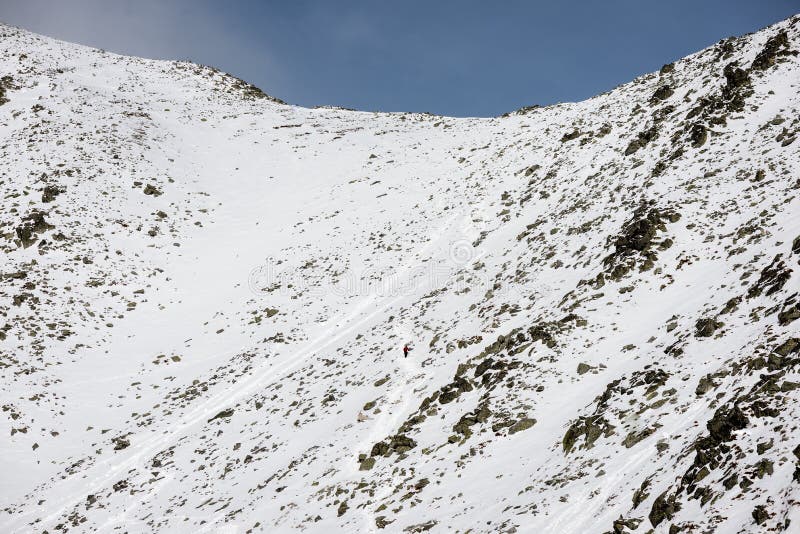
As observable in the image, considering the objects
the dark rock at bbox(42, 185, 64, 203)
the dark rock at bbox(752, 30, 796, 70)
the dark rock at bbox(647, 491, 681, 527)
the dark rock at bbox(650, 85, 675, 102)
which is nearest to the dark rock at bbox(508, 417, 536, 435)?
the dark rock at bbox(647, 491, 681, 527)

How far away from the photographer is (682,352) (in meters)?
16.4

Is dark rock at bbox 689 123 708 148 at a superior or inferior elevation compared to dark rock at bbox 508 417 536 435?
superior

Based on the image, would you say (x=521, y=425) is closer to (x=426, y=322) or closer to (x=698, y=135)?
(x=426, y=322)

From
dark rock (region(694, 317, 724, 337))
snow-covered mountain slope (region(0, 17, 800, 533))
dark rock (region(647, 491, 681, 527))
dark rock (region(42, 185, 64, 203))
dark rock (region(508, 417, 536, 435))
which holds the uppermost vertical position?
dark rock (region(42, 185, 64, 203))

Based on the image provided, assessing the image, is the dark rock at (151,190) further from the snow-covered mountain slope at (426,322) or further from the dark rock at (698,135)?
the dark rock at (698,135)

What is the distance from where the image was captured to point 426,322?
28203mm

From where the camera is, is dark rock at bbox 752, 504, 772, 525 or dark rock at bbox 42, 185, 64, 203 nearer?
dark rock at bbox 752, 504, 772, 525

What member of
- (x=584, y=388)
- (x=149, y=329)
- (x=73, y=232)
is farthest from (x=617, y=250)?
(x=73, y=232)

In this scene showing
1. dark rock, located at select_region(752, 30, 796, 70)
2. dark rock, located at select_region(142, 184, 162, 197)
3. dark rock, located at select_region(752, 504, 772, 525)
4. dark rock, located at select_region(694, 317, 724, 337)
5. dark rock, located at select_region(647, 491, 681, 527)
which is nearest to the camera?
dark rock, located at select_region(752, 504, 772, 525)

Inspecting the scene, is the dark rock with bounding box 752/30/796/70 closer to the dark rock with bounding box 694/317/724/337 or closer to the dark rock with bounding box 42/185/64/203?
the dark rock with bounding box 694/317/724/337

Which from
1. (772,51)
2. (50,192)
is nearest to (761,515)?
(772,51)

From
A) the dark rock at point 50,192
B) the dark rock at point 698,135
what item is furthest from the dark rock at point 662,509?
the dark rock at point 50,192

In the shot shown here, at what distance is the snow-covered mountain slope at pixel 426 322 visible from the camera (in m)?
13.9

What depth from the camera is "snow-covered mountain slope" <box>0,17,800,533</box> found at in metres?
13.9
